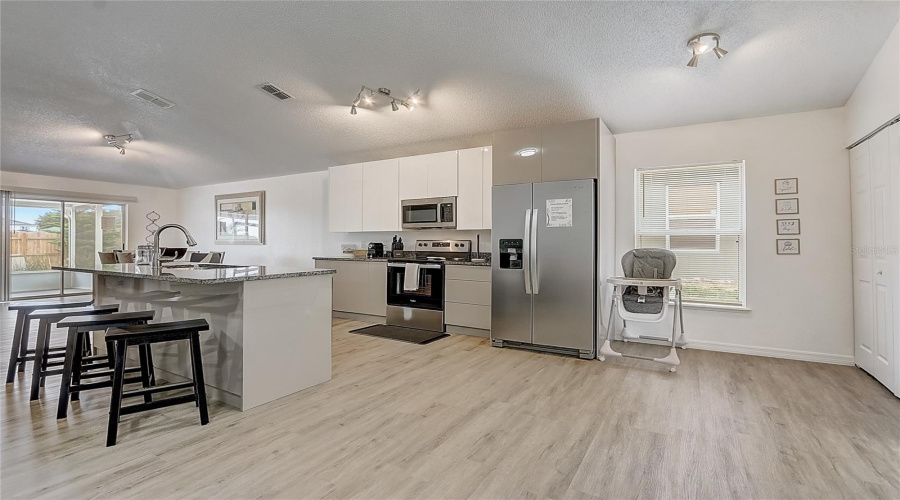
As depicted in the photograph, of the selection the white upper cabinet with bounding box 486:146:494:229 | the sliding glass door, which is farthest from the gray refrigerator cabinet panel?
the sliding glass door

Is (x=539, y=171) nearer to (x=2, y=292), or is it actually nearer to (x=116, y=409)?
(x=116, y=409)

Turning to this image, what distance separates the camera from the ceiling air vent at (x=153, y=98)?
12.8 ft

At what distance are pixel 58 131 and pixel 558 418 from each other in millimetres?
6592

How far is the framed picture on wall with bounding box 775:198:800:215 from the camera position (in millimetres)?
3729

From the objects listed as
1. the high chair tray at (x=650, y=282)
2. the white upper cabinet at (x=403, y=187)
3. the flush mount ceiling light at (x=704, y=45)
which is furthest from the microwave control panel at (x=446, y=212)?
the flush mount ceiling light at (x=704, y=45)

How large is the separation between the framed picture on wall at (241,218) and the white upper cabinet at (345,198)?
85.2 inches

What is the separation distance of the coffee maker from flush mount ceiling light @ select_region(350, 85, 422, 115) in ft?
7.51

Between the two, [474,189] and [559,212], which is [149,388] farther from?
[474,189]

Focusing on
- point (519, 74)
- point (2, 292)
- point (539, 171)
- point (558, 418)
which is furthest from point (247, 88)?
point (2, 292)

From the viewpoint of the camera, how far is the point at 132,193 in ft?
26.9

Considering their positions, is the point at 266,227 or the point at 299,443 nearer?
the point at 299,443

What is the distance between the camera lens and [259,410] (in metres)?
2.49

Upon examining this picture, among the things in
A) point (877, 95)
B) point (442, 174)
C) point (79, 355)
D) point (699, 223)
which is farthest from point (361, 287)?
point (877, 95)

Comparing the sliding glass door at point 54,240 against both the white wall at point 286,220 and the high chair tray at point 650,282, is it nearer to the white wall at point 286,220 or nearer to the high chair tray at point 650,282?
the white wall at point 286,220
